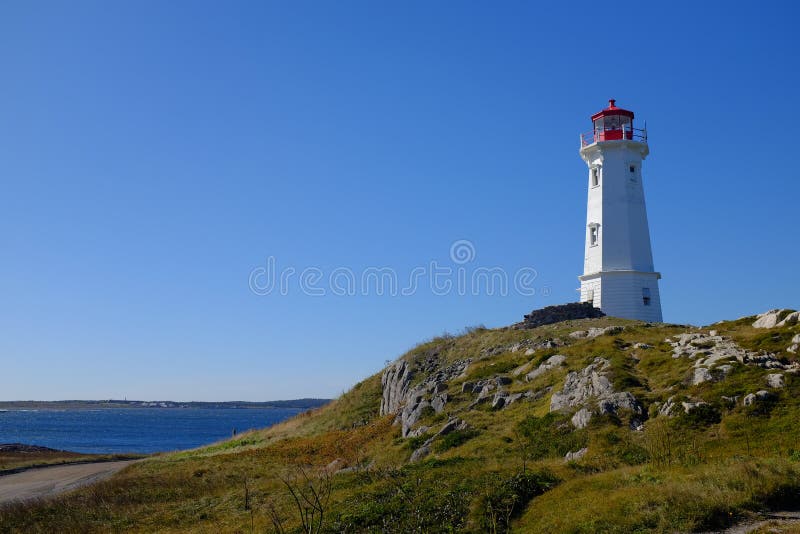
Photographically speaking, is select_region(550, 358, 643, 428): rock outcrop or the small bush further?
select_region(550, 358, 643, 428): rock outcrop

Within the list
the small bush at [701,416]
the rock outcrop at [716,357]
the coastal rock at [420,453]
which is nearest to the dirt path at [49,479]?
the coastal rock at [420,453]

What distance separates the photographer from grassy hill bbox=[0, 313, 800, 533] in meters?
13.5

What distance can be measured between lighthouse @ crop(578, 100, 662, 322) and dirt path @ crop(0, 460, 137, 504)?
30.5m

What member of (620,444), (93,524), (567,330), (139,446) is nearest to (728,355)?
(620,444)

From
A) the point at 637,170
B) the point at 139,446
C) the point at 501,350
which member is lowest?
the point at 139,446

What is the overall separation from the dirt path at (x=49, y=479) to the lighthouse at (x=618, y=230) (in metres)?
30.5

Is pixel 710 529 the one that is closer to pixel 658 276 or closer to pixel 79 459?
pixel 658 276

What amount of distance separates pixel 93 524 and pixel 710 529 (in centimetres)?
1600

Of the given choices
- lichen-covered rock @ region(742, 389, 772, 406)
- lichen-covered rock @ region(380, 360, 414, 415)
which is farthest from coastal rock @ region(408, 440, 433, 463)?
lichen-covered rock @ region(380, 360, 414, 415)

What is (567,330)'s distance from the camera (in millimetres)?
37562

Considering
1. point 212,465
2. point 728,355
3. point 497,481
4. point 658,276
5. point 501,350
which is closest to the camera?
point 497,481

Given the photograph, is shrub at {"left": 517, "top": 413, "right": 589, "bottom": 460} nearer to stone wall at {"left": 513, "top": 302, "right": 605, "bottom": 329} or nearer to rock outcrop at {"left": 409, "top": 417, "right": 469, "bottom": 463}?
rock outcrop at {"left": 409, "top": 417, "right": 469, "bottom": 463}

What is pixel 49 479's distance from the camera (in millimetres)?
33781

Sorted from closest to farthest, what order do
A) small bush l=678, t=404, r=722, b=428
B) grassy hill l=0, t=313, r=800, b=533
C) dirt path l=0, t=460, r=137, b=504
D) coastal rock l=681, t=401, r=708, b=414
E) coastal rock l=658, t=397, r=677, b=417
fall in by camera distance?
grassy hill l=0, t=313, r=800, b=533, small bush l=678, t=404, r=722, b=428, coastal rock l=681, t=401, r=708, b=414, coastal rock l=658, t=397, r=677, b=417, dirt path l=0, t=460, r=137, b=504
